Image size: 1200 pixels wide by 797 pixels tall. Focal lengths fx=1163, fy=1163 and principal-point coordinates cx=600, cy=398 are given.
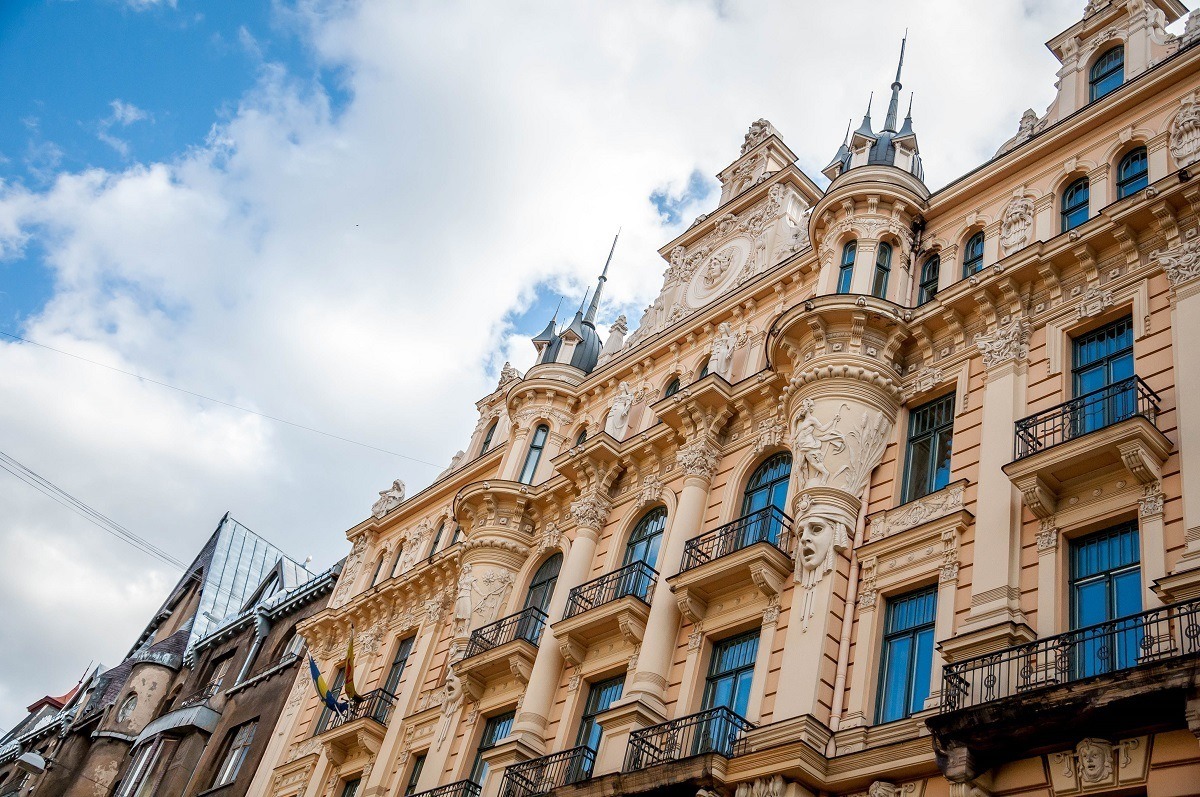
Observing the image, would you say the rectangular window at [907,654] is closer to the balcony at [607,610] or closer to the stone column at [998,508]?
the stone column at [998,508]

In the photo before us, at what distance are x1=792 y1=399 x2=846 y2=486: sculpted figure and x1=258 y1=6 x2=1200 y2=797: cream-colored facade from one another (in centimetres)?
7

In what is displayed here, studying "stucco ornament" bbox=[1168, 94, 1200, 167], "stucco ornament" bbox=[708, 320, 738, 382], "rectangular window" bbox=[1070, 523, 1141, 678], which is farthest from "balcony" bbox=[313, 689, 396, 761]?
"stucco ornament" bbox=[1168, 94, 1200, 167]

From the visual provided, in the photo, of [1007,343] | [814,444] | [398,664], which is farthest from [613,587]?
[398,664]

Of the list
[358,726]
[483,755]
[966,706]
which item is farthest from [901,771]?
[358,726]

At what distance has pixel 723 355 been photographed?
2809 centimetres

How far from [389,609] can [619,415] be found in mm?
10303

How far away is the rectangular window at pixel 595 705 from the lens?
24.0 meters

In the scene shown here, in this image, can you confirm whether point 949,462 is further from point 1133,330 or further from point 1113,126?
point 1113,126

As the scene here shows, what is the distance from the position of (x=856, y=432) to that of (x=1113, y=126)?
8.12 meters

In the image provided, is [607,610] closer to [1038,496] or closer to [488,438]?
[1038,496]

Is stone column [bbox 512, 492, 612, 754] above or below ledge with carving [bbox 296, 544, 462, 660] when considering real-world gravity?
below

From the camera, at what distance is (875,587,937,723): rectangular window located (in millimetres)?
18406

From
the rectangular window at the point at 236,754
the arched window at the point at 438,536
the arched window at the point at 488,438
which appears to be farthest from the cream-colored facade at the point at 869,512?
the rectangular window at the point at 236,754

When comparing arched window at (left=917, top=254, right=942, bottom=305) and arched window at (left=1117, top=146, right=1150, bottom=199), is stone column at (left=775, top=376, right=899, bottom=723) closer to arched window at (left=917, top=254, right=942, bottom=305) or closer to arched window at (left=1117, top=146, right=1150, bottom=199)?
arched window at (left=917, top=254, right=942, bottom=305)
